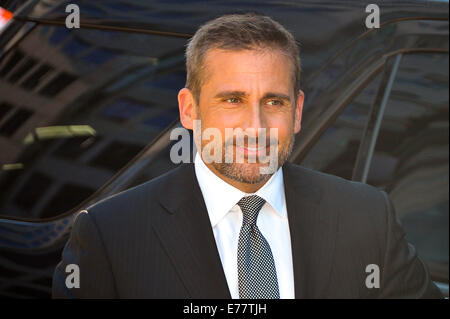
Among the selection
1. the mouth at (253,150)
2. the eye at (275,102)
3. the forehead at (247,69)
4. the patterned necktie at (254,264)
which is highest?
the forehead at (247,69)

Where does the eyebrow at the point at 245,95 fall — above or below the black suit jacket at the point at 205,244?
above

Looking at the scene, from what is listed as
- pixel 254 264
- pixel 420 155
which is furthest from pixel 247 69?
pixel 420 155

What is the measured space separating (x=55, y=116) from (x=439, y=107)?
4.57 ft

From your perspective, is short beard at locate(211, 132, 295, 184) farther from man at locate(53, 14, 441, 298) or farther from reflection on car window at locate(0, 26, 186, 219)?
reflection on car window at locate(0, 26, 186, 219)

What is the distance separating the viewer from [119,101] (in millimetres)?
2160

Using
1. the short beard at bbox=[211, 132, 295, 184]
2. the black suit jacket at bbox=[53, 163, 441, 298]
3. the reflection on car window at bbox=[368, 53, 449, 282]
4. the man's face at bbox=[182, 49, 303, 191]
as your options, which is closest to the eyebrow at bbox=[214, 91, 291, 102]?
the man's face at bbox=[182, 49, 303, 191]

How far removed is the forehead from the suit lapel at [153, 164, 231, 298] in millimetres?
335

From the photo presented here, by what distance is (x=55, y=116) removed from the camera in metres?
2.14

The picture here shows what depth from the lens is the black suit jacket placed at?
167 centimetres

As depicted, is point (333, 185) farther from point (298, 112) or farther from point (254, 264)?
point (254, 264)

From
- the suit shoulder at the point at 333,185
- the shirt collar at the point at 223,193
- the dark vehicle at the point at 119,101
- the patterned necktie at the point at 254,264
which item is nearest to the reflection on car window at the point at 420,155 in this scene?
the dark vehicle at the point at 119,101

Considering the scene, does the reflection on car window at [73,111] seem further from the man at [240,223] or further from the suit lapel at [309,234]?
the suit lapel at [309,234]

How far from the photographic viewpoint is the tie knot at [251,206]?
5.76 ft

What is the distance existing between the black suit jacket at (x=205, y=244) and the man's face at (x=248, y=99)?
162mm
